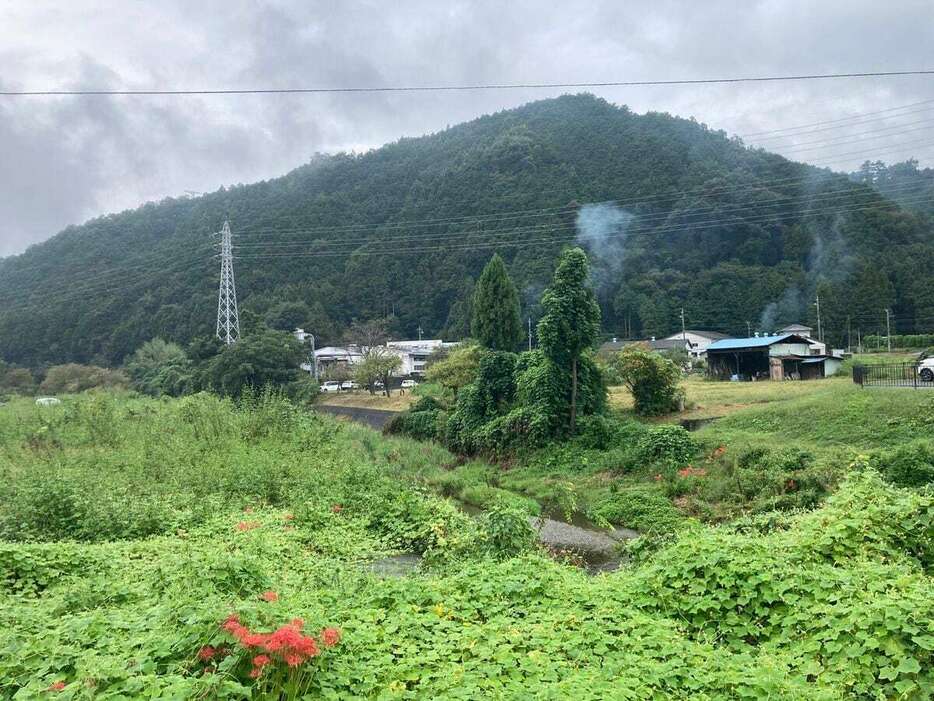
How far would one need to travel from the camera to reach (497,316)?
27.0 m

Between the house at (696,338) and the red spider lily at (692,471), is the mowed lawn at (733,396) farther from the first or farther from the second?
the house at (696,338)

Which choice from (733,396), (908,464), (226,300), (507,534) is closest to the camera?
(507,534)

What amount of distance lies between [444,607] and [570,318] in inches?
665

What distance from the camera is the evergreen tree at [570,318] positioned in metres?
21.9

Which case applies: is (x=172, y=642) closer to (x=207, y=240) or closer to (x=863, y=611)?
(x=863, y=611)

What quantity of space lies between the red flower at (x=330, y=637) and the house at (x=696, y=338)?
54.2 metres

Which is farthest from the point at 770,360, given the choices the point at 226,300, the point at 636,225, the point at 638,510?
the point at 226,300

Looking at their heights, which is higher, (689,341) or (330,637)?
(689,341)

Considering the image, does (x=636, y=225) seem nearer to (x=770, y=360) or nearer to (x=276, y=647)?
(x=770, y=360)

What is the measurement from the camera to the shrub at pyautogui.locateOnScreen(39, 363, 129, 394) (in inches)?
1761

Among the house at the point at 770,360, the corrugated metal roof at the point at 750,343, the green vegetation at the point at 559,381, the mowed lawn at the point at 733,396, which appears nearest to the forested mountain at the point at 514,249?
the house at the point at 770,360

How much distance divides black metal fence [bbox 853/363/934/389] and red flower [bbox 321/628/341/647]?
20.2 meters

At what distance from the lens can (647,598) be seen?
19.8 ft

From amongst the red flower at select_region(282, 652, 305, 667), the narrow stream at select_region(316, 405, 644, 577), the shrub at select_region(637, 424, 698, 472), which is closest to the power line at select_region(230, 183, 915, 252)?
the shrub at select_region(637, 424, 698, 472)
